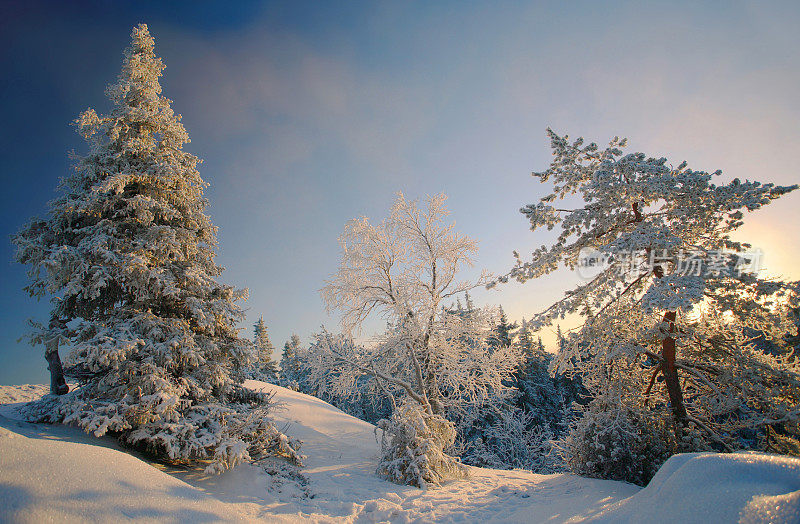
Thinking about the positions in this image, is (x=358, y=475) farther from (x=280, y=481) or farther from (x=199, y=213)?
(x=199, y=213)

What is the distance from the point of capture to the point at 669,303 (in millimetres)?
5730

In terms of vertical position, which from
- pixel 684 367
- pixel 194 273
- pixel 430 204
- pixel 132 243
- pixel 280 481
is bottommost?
pixel 280 481

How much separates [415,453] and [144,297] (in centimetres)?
677

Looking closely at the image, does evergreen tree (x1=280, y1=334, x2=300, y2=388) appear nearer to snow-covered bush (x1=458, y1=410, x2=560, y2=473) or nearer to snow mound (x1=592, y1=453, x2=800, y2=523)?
snow-covered bush (x1=458, y1=410, x2=560, y2=473)

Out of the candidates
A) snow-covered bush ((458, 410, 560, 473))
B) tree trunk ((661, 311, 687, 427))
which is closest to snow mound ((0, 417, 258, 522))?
tree trunk ((661, 311, 687, 427))

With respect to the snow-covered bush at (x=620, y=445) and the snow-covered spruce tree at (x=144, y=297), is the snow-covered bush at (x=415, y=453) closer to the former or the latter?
the snow-covered spruce tree at (x=144, y=297)

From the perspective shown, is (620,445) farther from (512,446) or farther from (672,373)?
(512,446)

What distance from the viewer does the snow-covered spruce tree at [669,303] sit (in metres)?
6.26

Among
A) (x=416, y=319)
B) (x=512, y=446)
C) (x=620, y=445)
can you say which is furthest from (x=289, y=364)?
(x=620, y=445)

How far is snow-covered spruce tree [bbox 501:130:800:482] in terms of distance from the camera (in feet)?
20.5

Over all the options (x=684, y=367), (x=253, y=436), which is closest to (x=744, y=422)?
(x=684, y=367)

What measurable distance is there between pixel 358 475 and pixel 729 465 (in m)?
7.08

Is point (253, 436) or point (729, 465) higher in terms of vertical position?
point (729, 465)

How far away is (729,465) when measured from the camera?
3068mm
